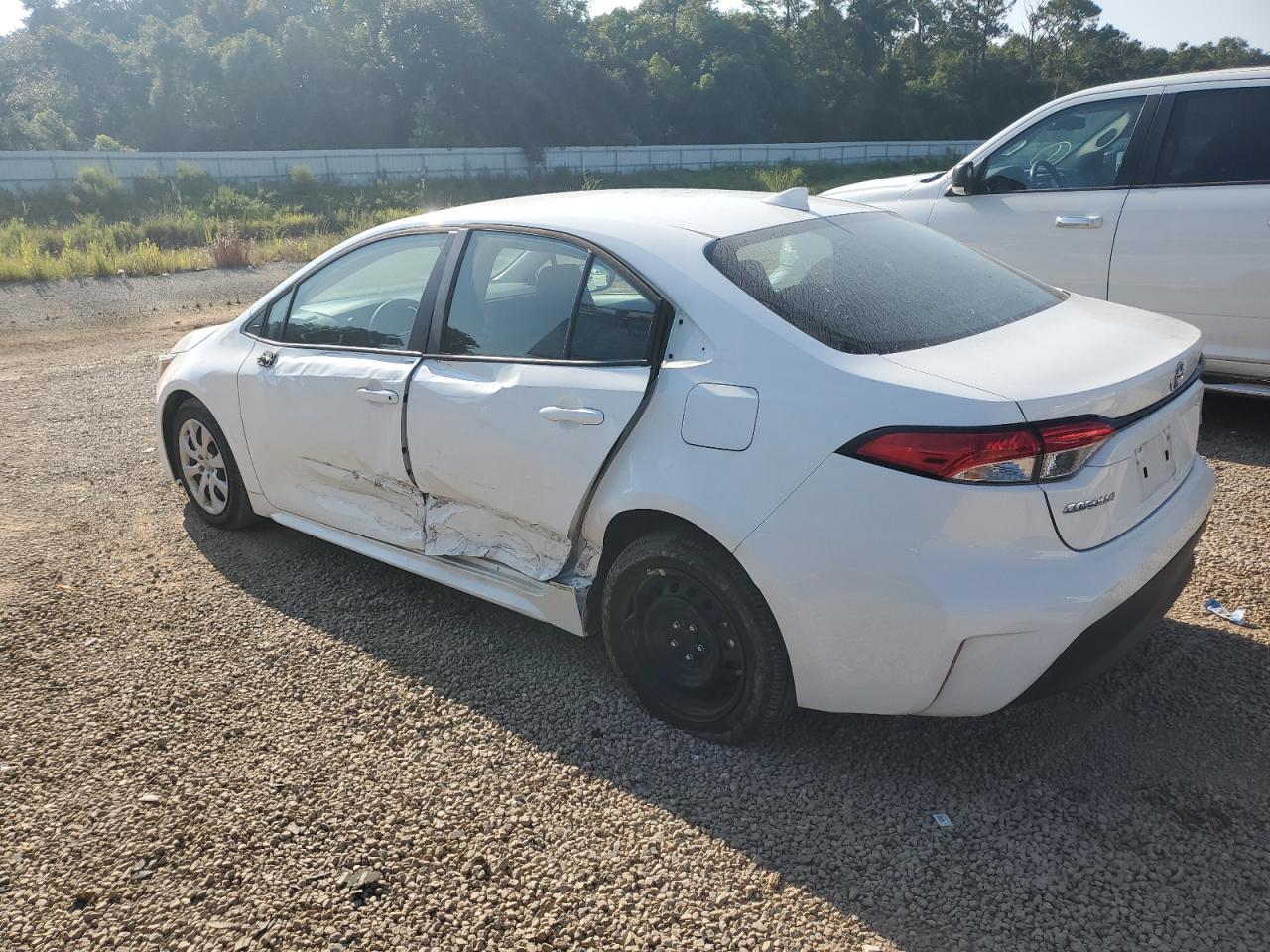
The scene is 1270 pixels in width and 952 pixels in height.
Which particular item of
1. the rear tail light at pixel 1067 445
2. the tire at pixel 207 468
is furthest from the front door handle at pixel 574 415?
the tire at pixel 207 468

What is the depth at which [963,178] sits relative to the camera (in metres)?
6.29

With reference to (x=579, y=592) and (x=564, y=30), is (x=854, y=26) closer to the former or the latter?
(x=564, y=30)

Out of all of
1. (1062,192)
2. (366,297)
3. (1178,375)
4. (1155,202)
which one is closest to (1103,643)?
(1178,375)

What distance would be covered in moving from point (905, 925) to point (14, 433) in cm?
689

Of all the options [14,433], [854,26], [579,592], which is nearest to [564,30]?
[854,26]

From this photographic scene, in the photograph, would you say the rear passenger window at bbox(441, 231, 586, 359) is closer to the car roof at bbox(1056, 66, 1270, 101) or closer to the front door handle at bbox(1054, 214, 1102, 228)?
the car roof at bbox(1056, 66, 1270, 101)

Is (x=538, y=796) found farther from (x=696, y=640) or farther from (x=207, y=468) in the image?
(x=207, y=468)

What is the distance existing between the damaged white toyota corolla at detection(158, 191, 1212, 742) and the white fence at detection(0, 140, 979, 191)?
102 feet

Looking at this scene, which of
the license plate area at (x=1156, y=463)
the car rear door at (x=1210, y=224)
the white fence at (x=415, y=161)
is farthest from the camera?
the white fence at (x=415, y=161)

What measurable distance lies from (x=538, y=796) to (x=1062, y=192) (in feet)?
16.0

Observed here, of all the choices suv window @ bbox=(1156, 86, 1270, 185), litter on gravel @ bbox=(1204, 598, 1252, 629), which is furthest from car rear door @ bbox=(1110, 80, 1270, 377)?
litter on gravel @ bbox=(1204, 598, 1252, 629)

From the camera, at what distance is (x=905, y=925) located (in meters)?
2.38

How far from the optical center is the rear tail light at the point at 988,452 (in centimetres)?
243

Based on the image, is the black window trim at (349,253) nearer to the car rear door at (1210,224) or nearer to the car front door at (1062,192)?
the car front door at (1062,192)
